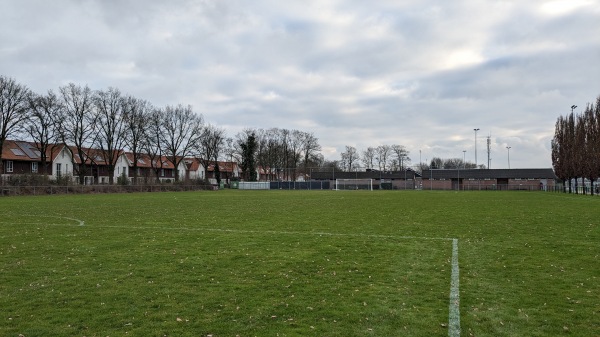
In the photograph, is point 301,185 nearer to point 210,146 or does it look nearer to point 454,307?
point 210,146

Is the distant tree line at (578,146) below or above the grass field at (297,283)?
above

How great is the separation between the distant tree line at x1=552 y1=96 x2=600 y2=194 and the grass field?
4802cm

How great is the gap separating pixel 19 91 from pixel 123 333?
65594mm

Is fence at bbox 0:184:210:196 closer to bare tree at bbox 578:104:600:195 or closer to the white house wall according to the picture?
the white house wall

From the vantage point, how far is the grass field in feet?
19.1

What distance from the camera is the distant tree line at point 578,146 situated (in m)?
54.9

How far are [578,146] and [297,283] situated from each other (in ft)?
219

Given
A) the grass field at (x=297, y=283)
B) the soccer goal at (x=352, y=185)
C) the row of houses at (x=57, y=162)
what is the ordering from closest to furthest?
the grass field at (x=297, y=283)
the row of houses at (x=57, y=162)
the soccer goal at (x=352, y=185)

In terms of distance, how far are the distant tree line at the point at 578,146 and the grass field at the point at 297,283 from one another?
48016 mm

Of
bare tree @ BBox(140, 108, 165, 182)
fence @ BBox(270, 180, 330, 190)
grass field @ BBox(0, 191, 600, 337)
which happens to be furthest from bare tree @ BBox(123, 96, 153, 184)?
grass field @ BBox(0, 191, 600, 337)

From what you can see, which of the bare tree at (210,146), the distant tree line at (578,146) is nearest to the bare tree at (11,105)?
the bare tree at (210,146)

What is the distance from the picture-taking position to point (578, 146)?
6172cm

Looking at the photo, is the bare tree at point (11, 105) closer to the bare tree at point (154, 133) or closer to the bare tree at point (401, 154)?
the bare tree at point (154, 133)

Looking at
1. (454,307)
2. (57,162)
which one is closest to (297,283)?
(454,307)
